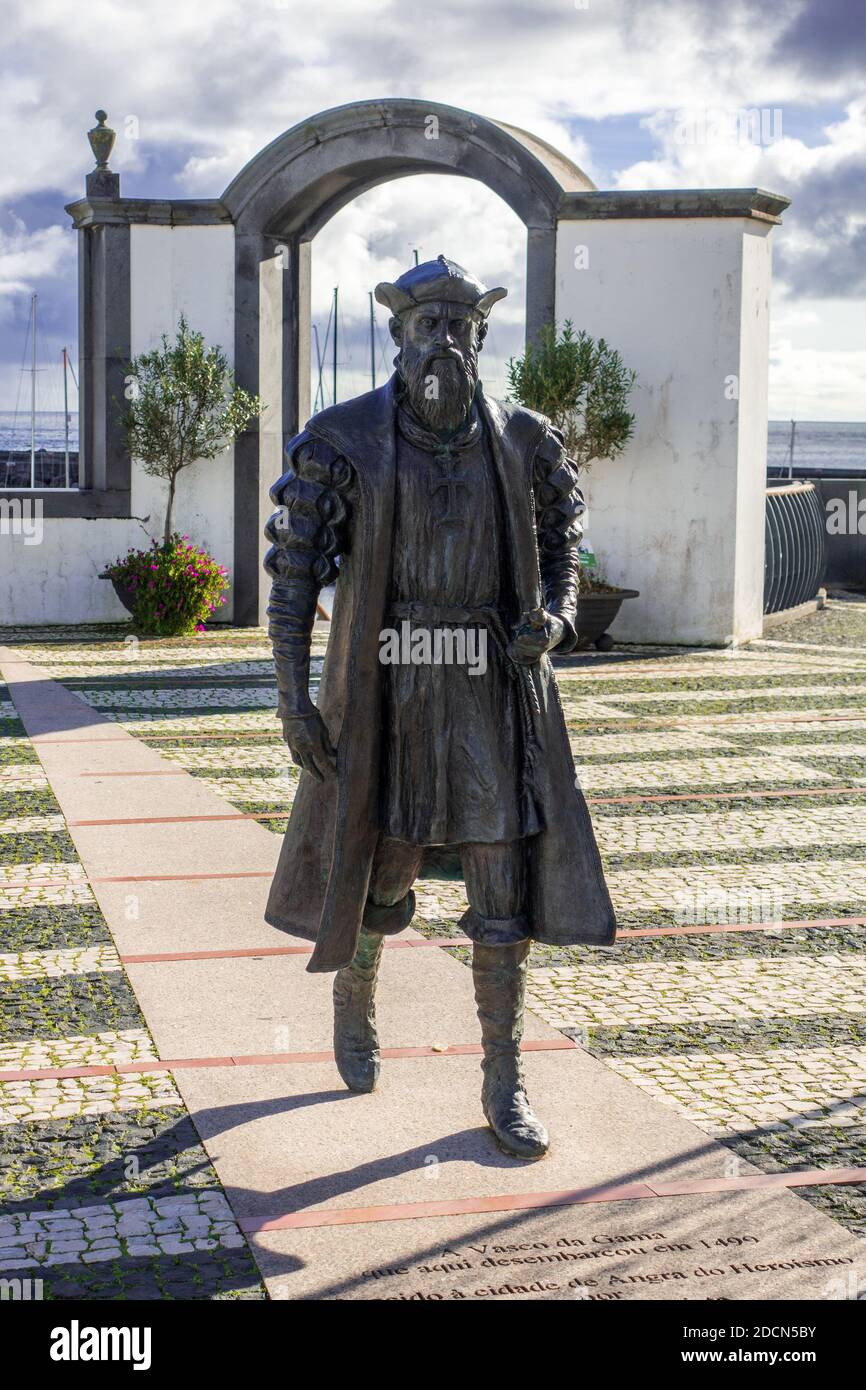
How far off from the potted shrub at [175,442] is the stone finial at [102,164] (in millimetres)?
1548

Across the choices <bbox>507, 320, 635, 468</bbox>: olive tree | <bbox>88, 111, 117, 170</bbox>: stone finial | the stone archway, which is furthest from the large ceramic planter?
<bbox>88, 111, 117, 170</bbox>: stone finial

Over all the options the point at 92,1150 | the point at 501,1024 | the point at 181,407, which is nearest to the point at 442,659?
the point at 501,1024

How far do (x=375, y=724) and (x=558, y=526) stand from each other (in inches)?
30.0

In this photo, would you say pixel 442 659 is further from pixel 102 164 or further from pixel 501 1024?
pixel 102 164

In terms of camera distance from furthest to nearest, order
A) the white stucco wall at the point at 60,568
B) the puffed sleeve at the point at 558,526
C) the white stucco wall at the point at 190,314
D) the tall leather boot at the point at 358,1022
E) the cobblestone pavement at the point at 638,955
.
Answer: the white stucco wall at the point at 190,314 < the white stucco wall at the point at 60,568 < the tall leather boot at the point at 358,1022 < the puffed sleeve at the point at 558,526 < the cobblestone pavement at the point at 638,955

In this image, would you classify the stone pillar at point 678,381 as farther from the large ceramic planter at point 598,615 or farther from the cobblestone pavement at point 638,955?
the cobblestone pavement at point 638,955

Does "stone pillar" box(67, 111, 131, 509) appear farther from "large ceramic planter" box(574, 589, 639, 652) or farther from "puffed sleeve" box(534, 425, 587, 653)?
"puffed sleeve" box(534, 425, 587, 653)

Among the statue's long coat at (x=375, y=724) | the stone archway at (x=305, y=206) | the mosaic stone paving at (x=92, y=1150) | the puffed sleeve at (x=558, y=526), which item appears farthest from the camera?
the stone archway at (x=305, y=206)

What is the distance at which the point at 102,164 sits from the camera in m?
17.4

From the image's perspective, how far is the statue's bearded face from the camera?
4375 mm

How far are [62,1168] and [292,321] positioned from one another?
1456 centimetres

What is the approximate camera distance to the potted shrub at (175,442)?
54.5ft

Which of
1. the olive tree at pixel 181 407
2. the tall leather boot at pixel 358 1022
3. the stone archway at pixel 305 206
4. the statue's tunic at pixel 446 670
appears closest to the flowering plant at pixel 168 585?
the olive tree at pixel 181 407
